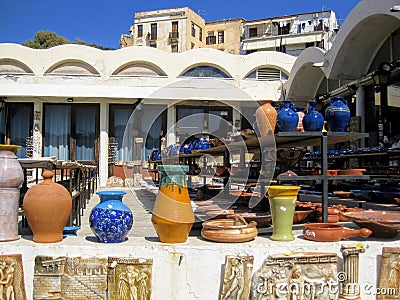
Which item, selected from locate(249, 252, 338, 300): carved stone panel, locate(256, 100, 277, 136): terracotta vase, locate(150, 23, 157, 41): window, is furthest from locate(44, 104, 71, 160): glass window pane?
locate(150, 23, 157, 41): window

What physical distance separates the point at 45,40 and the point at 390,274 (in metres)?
34.9

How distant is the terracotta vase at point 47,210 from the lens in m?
2.57

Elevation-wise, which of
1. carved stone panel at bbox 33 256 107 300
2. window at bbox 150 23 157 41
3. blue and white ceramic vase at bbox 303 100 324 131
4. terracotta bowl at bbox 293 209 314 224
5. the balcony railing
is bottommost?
carved stone panel at bbox 33 256 107 300

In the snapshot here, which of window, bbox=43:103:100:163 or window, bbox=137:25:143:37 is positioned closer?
window, bbox=43:103:100:163

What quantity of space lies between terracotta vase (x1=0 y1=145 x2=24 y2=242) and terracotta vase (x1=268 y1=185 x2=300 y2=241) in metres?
1.58

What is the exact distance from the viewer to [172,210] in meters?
2.62

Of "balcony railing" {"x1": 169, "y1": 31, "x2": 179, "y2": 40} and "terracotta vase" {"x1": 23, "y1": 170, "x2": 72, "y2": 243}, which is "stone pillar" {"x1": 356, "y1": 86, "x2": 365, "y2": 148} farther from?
"balcony railing" {"x1": 169, "y1": 31, "x2": 179, "y2": 40}

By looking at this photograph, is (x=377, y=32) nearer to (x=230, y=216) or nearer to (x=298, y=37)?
(x=230, y=216)

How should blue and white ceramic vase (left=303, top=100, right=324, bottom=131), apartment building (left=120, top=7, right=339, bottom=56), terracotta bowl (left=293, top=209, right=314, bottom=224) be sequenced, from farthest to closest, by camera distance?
apartment building (left=120, top=7, right=339, bottom=56) < terracotta bowl (left=293, top=209, right=314, bottom=224) < blue and white ceramic vase (left=303, top=100, right=324, bottom=131)

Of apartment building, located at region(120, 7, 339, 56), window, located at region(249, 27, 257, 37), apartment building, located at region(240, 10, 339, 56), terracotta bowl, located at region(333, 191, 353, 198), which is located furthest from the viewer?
window, located at region(249, 27, 257, 37)

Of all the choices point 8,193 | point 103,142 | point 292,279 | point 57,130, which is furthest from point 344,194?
point 57,130

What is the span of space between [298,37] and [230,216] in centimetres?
3198

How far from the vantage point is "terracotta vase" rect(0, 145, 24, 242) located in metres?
2.68

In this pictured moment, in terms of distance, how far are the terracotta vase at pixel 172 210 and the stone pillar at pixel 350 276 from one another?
3.07 feet
